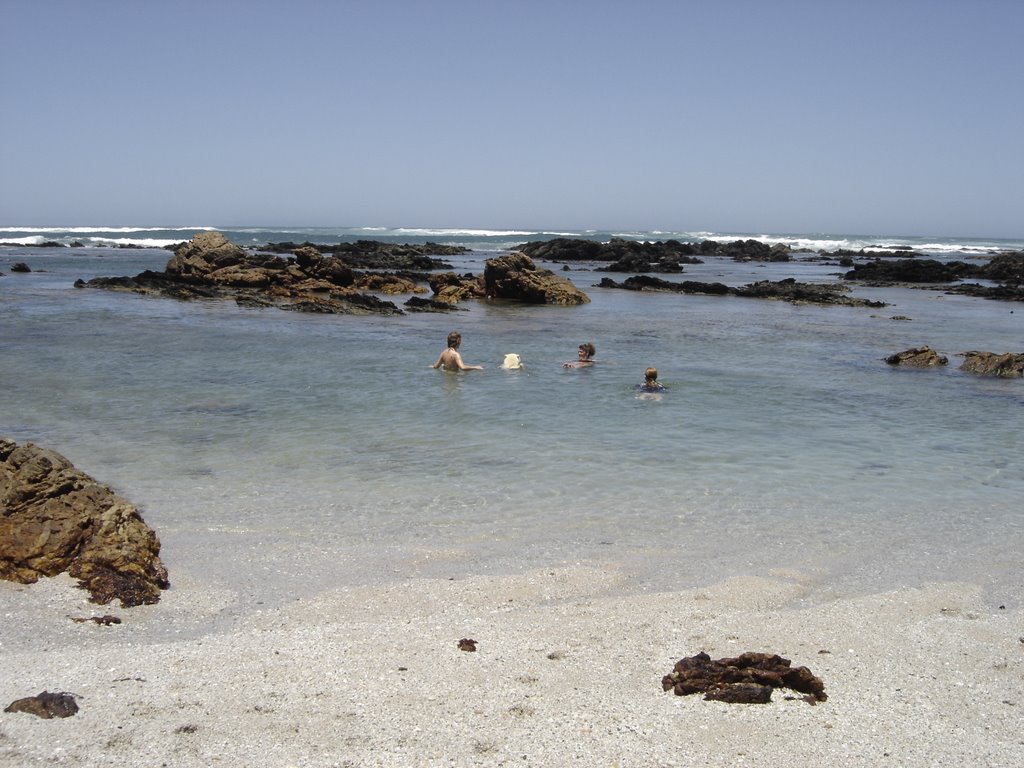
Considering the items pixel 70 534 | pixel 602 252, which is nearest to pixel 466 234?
pixel 602 252

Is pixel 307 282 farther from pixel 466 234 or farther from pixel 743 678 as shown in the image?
pixel 466 234

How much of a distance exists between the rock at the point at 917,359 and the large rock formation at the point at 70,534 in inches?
541

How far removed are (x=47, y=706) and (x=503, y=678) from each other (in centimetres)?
202

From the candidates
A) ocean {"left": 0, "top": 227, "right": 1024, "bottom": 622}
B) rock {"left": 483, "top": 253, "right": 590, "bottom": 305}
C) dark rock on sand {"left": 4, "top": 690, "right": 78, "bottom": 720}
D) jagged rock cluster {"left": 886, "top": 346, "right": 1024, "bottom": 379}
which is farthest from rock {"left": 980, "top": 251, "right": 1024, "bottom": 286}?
dark rock on sand {"left": 4, "top": 690, "right": 78, "bottom": 720}

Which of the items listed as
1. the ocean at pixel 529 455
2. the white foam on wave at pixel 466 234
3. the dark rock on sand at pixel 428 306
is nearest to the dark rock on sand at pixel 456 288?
the dark rock on sand at pixel 428 306

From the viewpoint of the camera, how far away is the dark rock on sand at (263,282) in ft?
82.8

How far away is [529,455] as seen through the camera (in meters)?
8.84

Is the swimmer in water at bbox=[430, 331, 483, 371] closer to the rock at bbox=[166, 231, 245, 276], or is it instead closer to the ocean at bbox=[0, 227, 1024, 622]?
the ocean at bbox=[0, 227, 1024, 622]

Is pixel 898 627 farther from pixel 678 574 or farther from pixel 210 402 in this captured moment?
pixel 210 402

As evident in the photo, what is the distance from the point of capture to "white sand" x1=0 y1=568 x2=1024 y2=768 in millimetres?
3674

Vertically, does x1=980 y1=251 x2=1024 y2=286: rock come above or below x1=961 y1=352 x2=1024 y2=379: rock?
above

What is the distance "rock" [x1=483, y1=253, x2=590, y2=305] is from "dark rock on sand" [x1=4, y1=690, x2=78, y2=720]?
24.9m

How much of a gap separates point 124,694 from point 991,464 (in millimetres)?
8271

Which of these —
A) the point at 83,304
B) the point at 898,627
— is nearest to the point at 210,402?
the point at 898,627
